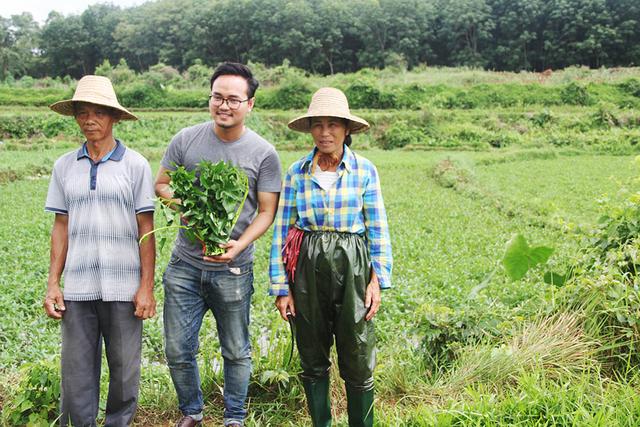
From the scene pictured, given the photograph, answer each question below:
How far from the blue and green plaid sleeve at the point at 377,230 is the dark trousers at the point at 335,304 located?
0.05 m

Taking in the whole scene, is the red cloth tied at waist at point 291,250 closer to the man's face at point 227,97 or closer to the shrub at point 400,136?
the man's face at point 227,97

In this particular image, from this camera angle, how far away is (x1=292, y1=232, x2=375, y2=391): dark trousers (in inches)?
107

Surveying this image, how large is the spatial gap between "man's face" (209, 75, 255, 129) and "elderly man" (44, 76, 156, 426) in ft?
1.51

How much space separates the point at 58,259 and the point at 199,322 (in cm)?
78

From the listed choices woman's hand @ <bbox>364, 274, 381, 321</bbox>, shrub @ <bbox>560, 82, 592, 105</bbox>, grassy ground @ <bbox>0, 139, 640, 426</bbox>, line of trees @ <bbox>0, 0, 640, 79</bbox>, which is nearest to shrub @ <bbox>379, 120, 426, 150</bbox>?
shrub @ <bbox>560, 82, 592, 105</bbox>

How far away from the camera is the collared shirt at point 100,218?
8.88 ft

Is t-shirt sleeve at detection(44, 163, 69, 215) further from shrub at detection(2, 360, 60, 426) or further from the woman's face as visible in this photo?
the woman's face

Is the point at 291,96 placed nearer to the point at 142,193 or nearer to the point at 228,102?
the point at 228,102

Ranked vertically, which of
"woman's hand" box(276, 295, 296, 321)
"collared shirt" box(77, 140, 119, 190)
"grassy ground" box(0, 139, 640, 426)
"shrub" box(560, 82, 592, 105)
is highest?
"shrub" box(560, 82, 592, 105)

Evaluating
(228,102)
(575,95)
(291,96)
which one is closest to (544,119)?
(575,95)

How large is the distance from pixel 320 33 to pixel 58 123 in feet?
112

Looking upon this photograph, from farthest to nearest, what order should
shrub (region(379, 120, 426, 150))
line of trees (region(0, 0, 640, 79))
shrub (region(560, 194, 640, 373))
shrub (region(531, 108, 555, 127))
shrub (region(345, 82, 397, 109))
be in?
1. line of trees (region(0, 0, 640, 79))
2. shrub (region(345, 82, 397, 109))
3. shrub (region(531, 108, 555, 127))
4. shrub (region(379, 120, 426, 150))
5. shrub (region(560, 194, 640, 373))

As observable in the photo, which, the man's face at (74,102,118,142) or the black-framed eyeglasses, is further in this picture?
the black-framed eyeglasses

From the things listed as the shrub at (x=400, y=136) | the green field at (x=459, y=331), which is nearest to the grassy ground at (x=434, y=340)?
the green field at (x=459, y=331)
